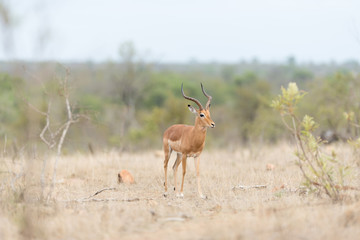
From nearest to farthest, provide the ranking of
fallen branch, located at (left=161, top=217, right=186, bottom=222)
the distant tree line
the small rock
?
1. fallen branch, located at (left=161, top=217, right=186, bottom=222)
2. the small rock
3. the distant tree line

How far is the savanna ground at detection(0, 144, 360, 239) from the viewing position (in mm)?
5617

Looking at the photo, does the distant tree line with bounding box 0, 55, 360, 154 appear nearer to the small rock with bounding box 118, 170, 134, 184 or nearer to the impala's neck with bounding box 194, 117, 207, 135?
the small rock with bounding box 118, 170, 134, 184

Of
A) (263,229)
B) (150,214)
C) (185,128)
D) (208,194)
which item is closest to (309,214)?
(263,229)

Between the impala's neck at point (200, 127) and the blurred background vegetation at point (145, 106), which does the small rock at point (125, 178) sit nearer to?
the blurred background vegetation at point (145, 106)

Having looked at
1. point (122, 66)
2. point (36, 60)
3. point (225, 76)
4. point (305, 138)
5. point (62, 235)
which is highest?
point (225, 76)

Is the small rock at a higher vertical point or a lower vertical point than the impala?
lower

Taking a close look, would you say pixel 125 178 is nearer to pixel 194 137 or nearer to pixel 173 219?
pixel 194 137

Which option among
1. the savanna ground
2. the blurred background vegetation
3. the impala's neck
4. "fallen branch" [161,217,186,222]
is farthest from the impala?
"fallen branch" [161,217,186,222]

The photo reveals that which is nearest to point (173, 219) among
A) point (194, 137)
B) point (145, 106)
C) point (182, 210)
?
point (182, 210)

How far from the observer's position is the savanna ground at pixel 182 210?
562 centimetres

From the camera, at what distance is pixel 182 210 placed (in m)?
7.27

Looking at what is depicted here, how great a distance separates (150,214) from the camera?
22.1 feet

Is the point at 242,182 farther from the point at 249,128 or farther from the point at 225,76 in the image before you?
the point at 225,76

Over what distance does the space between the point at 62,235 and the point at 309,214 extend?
11.1 feet
